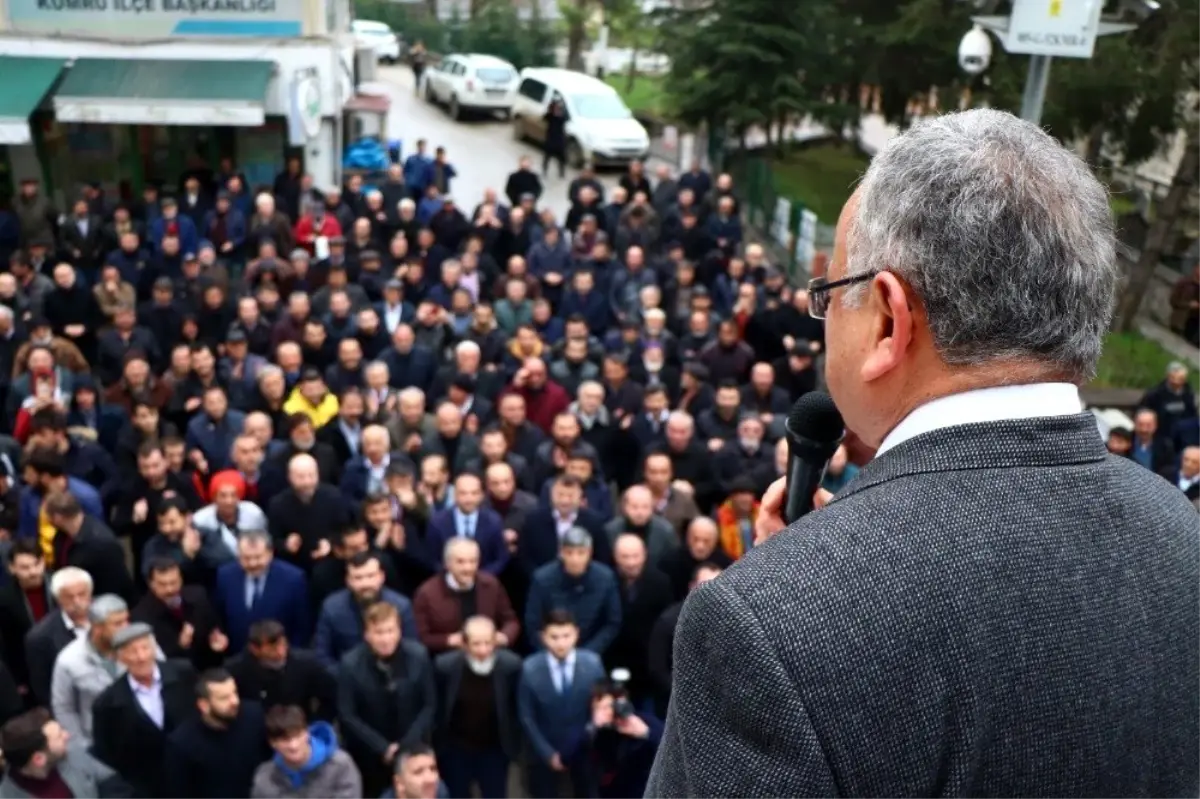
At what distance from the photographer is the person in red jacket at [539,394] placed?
890 cm

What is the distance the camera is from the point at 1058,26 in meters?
8.80

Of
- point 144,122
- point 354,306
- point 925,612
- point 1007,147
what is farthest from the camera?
point 144,122

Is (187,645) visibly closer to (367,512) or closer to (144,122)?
(367,512)

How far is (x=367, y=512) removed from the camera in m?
6.64

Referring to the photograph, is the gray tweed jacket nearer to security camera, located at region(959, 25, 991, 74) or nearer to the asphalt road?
security camera, located at region(959, 25, 991, 74)

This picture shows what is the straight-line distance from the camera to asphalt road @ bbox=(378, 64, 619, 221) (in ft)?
72.5

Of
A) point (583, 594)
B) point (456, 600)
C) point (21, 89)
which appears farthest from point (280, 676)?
point (21, 89)

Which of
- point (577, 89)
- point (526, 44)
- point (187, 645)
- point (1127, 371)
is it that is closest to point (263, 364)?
point (187, 645)

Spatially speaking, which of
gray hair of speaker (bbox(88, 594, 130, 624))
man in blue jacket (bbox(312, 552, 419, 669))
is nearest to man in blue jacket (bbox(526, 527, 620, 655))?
man in blue jacket (bbox(312, 552, 419, 669))

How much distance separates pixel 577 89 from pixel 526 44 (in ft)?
43.0

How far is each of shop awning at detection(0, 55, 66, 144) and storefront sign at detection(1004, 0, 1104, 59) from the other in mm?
12971

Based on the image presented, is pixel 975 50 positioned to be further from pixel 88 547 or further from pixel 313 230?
pixel 88 547

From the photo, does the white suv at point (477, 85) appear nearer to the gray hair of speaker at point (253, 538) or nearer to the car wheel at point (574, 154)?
the car wheel at point (574, 154)

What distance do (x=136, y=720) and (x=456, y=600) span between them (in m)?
1.71
